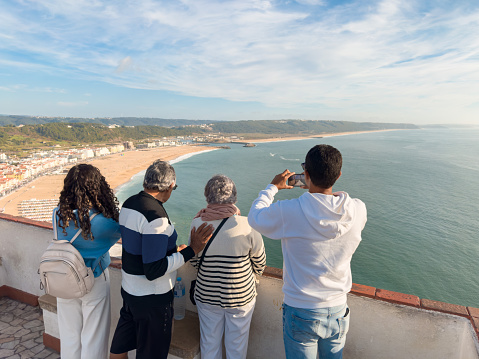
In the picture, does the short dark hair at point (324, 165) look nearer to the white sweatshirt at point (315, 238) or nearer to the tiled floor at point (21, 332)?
the white sweatshirt at point (315, 238)

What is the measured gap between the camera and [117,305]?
253 cm

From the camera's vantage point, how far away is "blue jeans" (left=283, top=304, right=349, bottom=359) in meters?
1.41

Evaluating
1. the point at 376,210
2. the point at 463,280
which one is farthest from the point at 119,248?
the point at 376,210

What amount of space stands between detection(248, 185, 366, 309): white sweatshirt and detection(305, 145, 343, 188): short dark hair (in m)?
0.08

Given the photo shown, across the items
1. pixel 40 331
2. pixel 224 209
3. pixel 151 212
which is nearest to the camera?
pixel 151 212

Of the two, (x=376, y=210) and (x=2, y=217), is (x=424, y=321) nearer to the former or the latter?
(x=2, y=217)

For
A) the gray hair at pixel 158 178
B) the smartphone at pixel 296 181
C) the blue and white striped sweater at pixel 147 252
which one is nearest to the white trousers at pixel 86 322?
the blue and white striped sweater at pixel 147 252

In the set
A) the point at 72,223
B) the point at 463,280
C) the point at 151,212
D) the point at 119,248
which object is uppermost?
the point at 151,212

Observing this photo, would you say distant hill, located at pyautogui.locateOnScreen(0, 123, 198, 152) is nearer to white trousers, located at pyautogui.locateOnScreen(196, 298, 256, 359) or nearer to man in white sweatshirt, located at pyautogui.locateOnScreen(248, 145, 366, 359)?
white trousers, located at pyautogui.locateOnScreen(196, 298, 256, 359)

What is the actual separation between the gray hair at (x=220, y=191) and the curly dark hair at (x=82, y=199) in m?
0.66

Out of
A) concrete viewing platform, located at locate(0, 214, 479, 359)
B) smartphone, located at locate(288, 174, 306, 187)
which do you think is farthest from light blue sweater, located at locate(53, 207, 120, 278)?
smartphone, located at locate(288, 174, 306, 187)

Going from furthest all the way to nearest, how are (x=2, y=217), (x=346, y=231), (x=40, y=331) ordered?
(x=2, y=217), (x=40, y=331), (x=346, y=231)

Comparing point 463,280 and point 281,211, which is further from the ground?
point 281,211

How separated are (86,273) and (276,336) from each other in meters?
1.43
